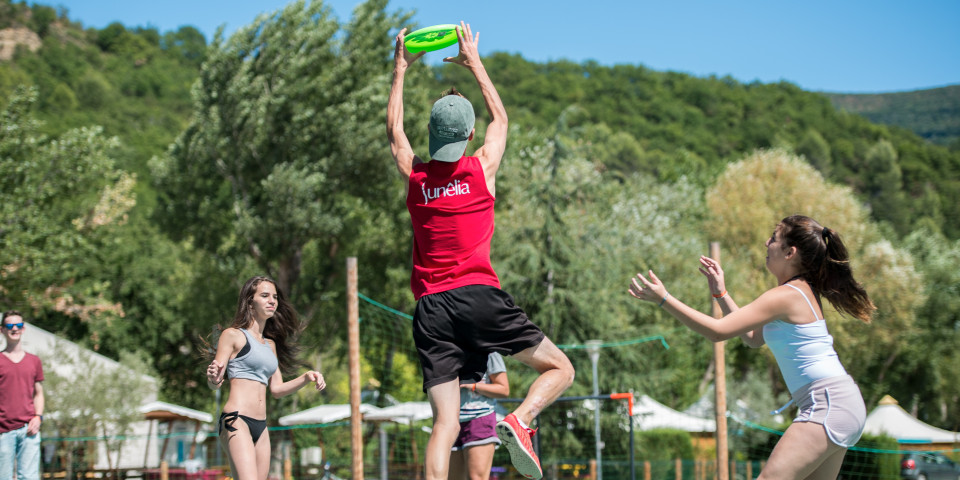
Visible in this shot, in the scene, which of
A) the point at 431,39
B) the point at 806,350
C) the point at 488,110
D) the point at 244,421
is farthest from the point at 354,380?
the point at 806,350

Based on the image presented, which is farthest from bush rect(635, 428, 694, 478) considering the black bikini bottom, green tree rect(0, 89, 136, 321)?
green tree rect(0, 89, 136, 321)

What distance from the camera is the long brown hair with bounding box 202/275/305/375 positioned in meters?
4.96

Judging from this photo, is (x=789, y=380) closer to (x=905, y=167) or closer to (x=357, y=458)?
(x=357, y=458)

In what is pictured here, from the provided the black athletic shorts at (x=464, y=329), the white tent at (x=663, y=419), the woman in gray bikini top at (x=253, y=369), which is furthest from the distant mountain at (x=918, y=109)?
the black athletic shorts at (x=464, y=329)

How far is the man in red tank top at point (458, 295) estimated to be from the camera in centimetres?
334

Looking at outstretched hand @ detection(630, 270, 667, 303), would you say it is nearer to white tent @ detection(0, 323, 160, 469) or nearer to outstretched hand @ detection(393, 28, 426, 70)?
outstretched hand @ detection(393, 28, 426, 70)

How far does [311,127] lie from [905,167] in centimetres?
7382

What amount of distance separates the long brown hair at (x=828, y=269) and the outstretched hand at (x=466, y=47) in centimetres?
162

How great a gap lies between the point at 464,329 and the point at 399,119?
1.15 meters

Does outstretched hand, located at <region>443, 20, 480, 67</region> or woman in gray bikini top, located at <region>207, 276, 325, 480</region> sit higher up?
outstretched hand, located at <region>443, 20, 480, 67</region>

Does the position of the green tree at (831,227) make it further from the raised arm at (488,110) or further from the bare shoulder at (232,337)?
the raised arm at (488,110)

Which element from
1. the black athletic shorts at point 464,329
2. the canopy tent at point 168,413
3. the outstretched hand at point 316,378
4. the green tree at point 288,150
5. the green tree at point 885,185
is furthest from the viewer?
the green tree at point 885,185

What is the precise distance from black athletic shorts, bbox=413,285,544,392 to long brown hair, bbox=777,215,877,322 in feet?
3.88

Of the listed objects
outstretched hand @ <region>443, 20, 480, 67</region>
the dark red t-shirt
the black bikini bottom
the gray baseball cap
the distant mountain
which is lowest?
the black bikini bottom
